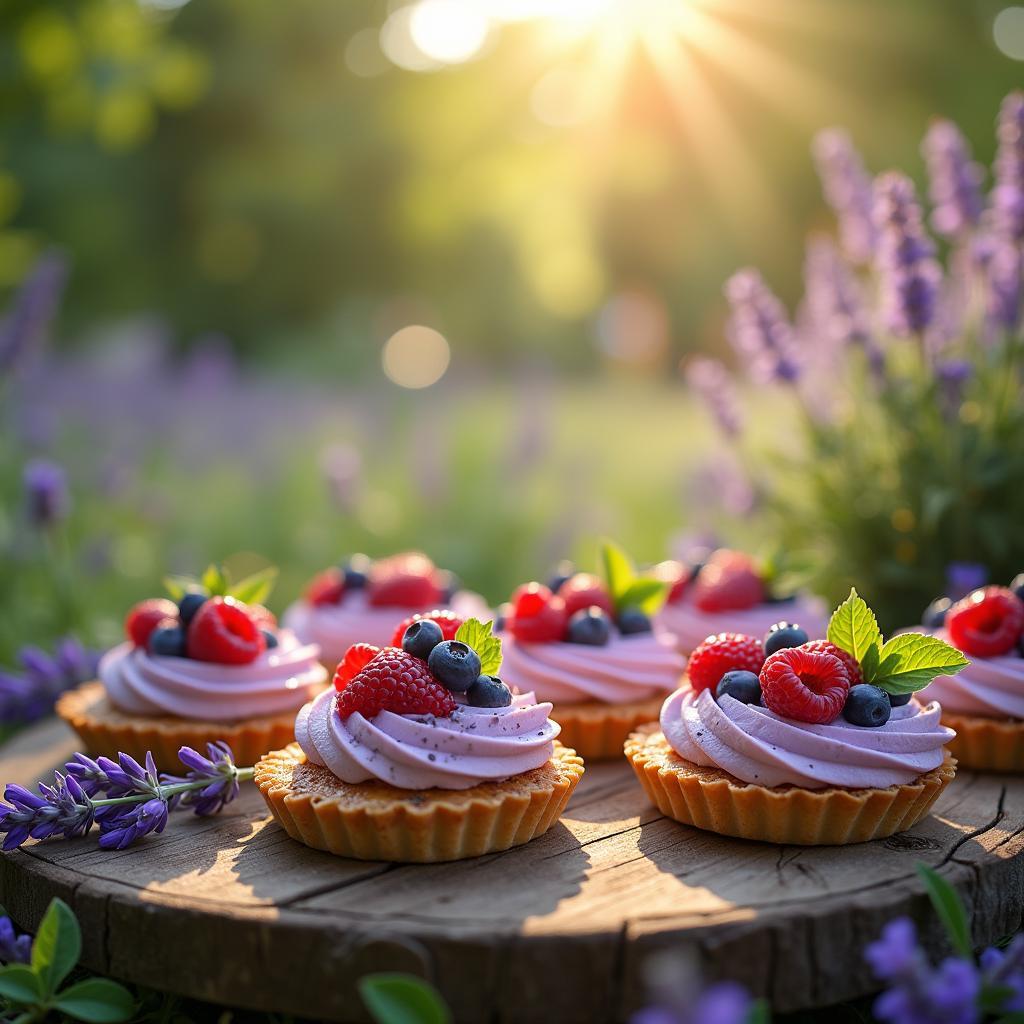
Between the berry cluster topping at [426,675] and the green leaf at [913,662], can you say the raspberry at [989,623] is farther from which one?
the berry cluster topping at [426,675]

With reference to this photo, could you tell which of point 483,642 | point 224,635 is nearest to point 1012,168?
point 483,642

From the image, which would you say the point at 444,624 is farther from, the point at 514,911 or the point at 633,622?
the point at 633,622

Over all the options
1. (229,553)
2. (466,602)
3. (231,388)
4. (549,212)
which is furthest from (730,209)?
(466,602)

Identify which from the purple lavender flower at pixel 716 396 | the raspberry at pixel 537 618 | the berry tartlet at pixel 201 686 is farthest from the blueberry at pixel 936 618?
the berry tartlet at pixel 201 686

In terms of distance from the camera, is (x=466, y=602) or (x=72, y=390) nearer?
(x=466, y=602)

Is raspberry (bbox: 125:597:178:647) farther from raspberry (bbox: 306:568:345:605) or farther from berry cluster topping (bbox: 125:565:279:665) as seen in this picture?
raspberry (bbox: 306:568:345:605)

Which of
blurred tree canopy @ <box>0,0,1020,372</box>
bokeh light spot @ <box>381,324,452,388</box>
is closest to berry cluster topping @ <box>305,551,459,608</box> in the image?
blurred tree canopy @ <box>0,0,1020,372</box>

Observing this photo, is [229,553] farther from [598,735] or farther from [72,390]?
[598,735]
